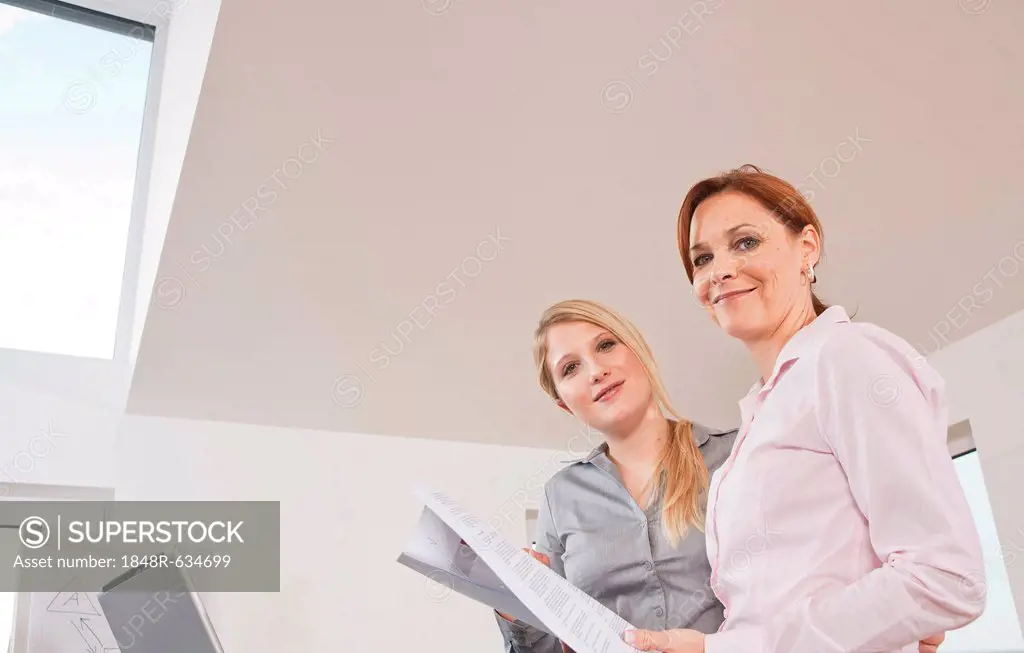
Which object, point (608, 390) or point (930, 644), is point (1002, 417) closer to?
point (608, 390)

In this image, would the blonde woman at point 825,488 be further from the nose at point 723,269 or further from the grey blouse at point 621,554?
the grey blouse at point 621,554

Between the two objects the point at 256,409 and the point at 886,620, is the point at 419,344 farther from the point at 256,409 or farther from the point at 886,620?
the point at 886,620

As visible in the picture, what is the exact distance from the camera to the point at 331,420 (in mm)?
3752

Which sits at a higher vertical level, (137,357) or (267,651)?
(137,357)

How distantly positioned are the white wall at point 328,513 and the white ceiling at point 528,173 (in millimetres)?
168

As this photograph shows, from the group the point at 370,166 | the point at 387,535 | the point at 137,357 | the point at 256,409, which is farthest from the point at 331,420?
the point at 370,166

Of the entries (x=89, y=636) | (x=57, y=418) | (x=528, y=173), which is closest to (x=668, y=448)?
(x=528, y=173)

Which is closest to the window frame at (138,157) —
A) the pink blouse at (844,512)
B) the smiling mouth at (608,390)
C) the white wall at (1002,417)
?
the smiling mouth at (608,390)

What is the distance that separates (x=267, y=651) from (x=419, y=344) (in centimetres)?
132

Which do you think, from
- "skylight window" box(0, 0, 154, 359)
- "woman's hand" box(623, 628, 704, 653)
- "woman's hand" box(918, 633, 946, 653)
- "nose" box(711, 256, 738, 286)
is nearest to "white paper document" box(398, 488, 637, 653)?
"woman's hand" box(623, 628, 704, 653)

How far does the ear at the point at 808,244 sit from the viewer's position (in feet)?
3.43

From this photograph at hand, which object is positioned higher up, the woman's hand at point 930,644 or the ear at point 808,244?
the ear at point 808,244

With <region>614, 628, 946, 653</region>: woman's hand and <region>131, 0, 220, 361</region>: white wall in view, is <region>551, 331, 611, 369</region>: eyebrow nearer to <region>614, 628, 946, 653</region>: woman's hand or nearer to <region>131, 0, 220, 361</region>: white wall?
<region>614, 628, 946, 653</region>: woman's hand

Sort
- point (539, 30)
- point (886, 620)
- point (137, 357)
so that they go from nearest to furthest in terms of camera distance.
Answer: point (886, 620) < point (539, 30) < point (137, 357)
